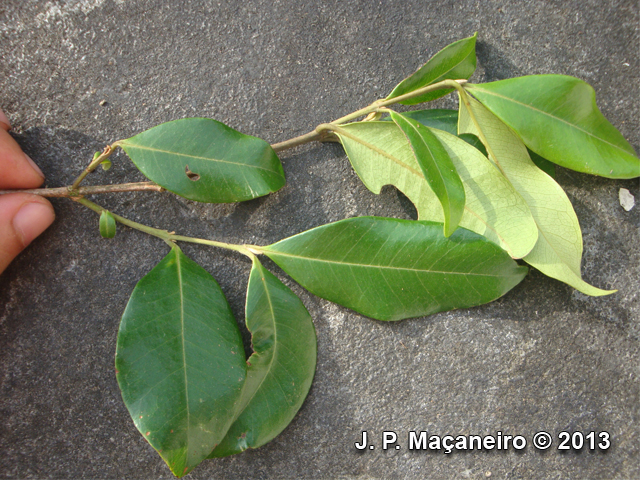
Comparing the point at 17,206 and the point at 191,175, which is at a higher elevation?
the point at 17,206

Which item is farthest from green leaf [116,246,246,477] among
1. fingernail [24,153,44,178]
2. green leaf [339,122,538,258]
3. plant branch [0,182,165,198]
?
green leaf [339,122,538,258]

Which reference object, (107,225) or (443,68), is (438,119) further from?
(107,225)

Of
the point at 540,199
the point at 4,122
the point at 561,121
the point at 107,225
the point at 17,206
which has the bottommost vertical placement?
the point at 540,199

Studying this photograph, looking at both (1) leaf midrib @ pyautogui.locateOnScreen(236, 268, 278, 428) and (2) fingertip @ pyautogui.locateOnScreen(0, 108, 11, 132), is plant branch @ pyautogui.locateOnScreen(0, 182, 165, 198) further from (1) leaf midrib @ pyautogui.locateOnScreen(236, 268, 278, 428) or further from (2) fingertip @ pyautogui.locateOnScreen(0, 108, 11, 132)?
(1) leaf midrib @ pyautogui.locateOnScreen(236, 268, 278, 428)

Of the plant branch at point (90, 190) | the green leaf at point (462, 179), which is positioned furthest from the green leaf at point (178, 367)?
the green leaf at point (462, 179)

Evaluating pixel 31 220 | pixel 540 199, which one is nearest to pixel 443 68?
pixel 540 199
